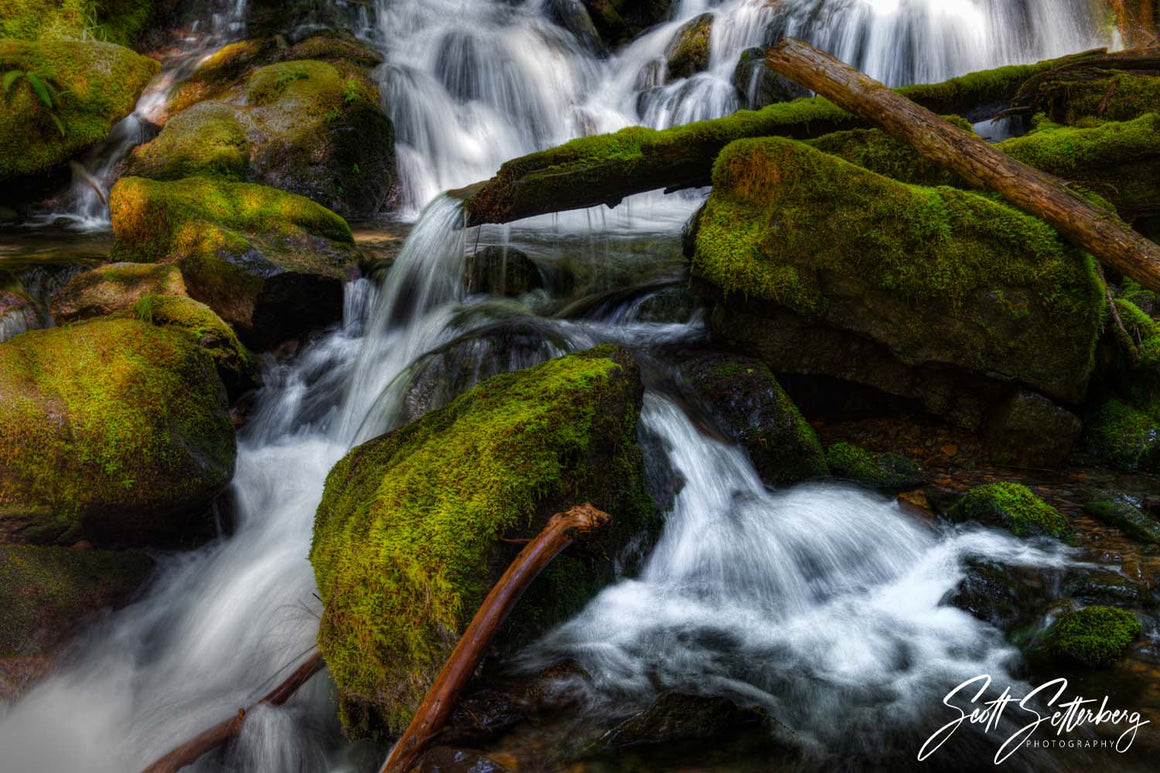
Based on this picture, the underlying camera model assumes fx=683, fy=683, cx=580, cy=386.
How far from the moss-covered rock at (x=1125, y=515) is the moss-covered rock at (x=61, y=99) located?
12.7m

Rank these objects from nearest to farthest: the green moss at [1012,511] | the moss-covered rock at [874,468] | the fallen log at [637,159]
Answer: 1. the green moss at [1012,511]
2. the moss-covered rock at [874,468]
3. the fallen log at [637,159]

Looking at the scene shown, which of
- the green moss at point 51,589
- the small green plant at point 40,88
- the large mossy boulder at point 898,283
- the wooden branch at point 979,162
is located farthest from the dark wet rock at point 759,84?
the small green plant at point 40,88

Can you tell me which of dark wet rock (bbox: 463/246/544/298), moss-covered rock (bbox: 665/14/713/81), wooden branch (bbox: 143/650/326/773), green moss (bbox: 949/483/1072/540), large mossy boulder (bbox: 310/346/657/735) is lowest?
green moss (bbox: 949/483/1072/540)

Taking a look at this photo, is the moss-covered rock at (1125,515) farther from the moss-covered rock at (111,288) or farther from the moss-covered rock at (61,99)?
the moss-covered rock at (61,99)

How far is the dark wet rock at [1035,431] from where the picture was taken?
15.2ft

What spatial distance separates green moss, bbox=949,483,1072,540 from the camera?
3.88 metres

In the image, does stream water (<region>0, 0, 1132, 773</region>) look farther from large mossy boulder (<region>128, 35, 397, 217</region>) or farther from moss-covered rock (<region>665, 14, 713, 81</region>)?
moss-covered rock (<region>665, 14, 713, 81</region>)

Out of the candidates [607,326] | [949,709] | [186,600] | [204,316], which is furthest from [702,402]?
[204,316]

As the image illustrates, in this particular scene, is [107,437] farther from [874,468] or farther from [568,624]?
[874,468]

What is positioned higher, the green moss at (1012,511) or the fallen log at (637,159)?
the fallen log at (637,159)

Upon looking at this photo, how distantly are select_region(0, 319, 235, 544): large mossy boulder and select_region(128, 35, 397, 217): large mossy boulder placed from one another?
5.74 m

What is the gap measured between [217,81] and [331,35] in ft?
8.87

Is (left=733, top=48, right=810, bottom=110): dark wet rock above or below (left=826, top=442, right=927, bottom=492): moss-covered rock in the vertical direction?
above
